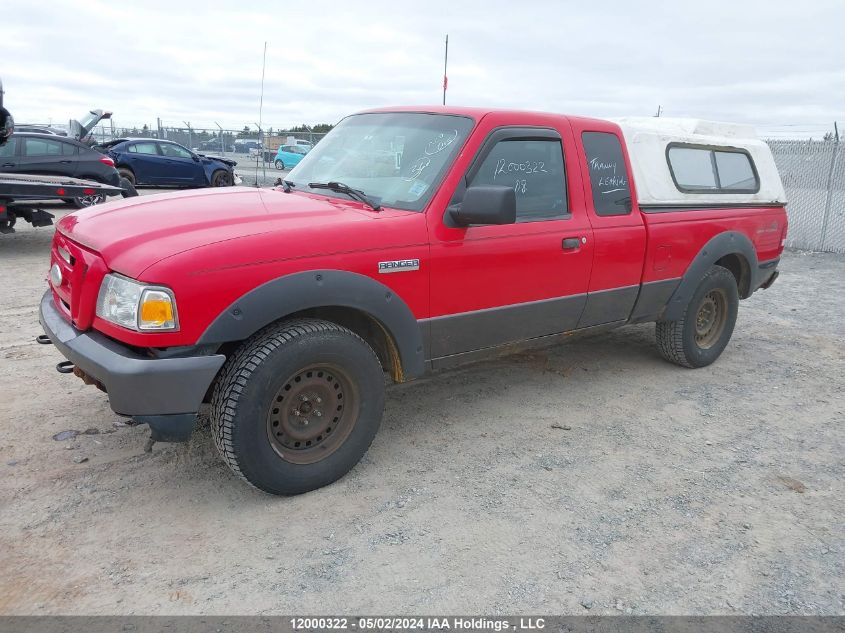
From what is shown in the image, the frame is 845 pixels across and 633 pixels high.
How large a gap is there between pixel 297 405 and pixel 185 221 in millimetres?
1037

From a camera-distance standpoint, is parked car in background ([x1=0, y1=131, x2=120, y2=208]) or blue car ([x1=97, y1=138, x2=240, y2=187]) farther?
blue car ([x1=97, y1=138, x2=240, y2=187])

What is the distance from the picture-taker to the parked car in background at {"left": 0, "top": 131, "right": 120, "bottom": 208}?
12266mm

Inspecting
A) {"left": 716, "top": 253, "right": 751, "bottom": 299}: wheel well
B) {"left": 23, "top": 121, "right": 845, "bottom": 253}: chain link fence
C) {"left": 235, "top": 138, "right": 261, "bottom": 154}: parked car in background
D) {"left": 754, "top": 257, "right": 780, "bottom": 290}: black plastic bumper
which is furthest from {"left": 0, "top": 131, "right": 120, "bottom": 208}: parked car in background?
{"left": 235, "top": 138, "right": 261, "bottom": 154}: parked car in background

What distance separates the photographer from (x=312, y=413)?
3.31 m

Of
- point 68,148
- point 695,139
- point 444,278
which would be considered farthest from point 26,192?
point 695,139

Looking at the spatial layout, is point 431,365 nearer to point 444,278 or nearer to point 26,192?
point 444,278

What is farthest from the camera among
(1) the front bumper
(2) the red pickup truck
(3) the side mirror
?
(3) the side mirror

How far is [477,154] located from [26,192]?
7.47 meters

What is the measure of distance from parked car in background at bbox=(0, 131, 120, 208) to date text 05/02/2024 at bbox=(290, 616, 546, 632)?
40.7 feet

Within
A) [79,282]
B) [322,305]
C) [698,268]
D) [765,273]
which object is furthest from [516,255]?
[765,273]

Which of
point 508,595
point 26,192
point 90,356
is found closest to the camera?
point 508,595

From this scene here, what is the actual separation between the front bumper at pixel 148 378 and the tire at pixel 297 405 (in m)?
0.17

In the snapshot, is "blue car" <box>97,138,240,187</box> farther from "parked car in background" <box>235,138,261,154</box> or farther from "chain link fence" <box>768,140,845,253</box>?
"chain link fence" <box>768,140,845,253</box>

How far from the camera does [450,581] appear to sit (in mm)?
2732
